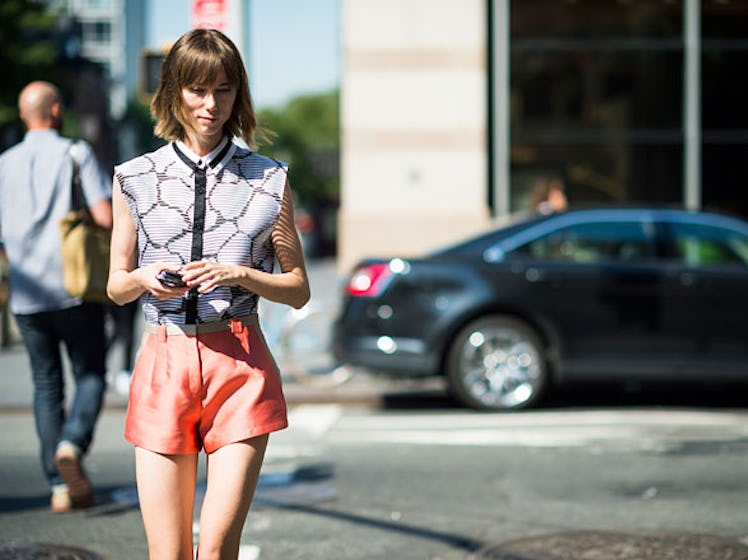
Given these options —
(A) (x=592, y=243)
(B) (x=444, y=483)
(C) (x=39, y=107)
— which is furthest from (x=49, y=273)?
(A) (x=592, y=243)

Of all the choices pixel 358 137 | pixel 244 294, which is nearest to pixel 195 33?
pixel 244 294

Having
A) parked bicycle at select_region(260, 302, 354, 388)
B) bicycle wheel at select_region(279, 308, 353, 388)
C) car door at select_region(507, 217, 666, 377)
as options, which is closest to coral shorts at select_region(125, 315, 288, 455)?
car door at select_region(507, 217, 666, 377)

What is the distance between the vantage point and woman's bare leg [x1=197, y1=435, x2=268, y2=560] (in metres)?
3.22

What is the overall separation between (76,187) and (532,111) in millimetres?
11299

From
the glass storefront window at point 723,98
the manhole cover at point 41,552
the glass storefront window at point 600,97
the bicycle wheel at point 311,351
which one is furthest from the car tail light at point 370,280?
the glass storefront window at point 723,98

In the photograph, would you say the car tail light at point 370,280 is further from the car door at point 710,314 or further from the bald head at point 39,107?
the bald head at point 39,107

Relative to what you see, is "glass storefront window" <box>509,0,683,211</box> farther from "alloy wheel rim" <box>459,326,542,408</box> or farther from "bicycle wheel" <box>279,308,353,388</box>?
"alloy wheel rim" <box>459,326,542,408</box>

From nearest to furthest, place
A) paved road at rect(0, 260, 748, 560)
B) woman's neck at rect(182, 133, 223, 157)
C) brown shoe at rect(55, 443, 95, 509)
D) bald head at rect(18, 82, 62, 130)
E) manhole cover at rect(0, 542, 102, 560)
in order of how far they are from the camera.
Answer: woman's neck at rect(182, 133, 223, 157)
manhole cover at rect(0, 542, 102, 560)
paved road at rect(0, 260, 748, 560)
brown shoe at rect(55, 443, 95, 509)
bald head at rect(18, 82, 62, 130)

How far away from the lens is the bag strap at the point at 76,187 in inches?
238

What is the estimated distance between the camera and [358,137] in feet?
54.1

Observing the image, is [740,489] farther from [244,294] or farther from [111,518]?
[244,294]

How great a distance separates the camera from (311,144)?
382ft

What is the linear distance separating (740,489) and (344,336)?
12.5ft

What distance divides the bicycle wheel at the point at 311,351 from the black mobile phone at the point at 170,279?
772cm
